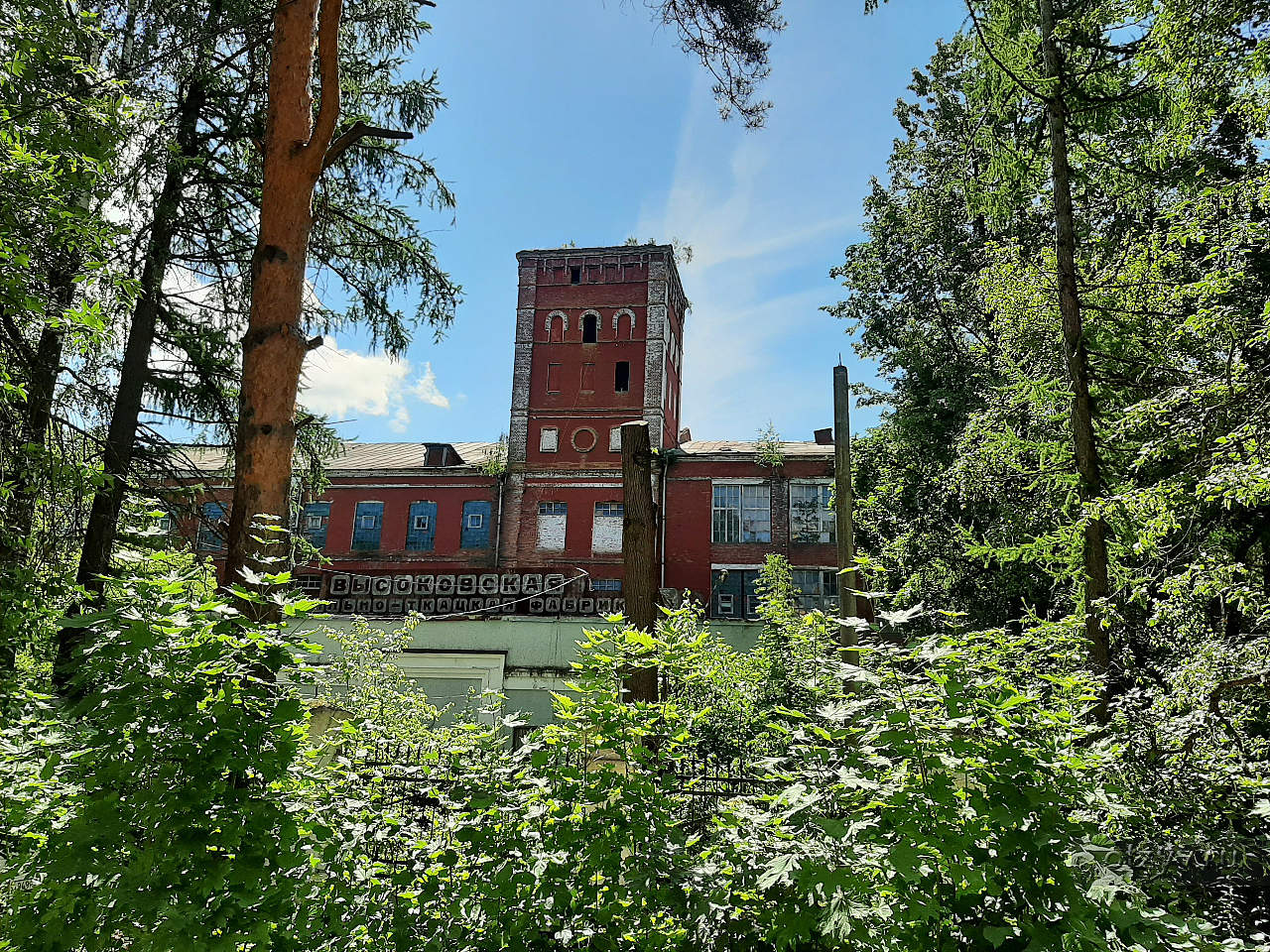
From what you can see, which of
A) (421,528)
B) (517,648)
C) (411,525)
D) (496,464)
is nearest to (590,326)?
(496,464)

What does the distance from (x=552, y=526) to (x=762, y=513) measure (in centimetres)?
792

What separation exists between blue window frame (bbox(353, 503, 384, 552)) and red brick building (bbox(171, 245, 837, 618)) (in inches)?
2.1

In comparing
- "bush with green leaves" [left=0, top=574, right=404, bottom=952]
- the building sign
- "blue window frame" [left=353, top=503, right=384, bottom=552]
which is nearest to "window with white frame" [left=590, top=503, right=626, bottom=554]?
the building sign

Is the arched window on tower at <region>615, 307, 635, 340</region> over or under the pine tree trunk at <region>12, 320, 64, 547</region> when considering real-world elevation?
over

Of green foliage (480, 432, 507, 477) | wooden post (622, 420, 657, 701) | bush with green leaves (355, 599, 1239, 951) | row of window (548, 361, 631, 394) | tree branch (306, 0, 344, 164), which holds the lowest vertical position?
bush with green leaves (355, 599, 1239, 951)

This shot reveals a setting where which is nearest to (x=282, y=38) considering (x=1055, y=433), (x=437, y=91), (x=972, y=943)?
(x=437, y=91)

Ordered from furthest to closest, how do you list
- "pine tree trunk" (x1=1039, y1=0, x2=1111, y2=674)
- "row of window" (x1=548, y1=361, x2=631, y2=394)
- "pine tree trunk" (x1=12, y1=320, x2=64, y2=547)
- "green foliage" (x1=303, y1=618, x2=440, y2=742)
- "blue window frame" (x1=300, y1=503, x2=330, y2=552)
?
1. "row of window" (x1=548, y1=361, x2=631, y2=394)
2. "blue window frame" (x1=300, y1=503, x2=330, y2=552)
3. "green foliage" (x1=303, y1=618, x2=440, y2=742)
4. "pine tree trunk" (x1=1039, y1=0, x2=1111, y2=674)
5. "pine tree trunk" (x1=12, y1=320, x2=64, y2=547)

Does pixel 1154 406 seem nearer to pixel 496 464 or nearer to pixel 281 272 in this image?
pixel 281 272

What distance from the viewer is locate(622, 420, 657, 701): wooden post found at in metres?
9.88

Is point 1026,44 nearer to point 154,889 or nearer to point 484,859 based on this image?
point 484,859

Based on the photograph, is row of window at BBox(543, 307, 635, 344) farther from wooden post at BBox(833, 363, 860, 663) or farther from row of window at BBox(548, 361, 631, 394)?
wooden post at BBox(833, 363, 860, 663)

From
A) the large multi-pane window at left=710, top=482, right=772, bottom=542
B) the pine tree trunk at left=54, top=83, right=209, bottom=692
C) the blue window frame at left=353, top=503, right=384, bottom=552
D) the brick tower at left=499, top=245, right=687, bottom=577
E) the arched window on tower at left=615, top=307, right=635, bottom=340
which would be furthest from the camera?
the arched window on tower at left=615, top=307, right=635, bottom=340

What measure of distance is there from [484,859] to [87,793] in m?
1.48

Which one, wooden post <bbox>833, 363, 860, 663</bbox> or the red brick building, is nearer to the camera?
wooden post <bbox>833, 363, 860, 663</bbox>
